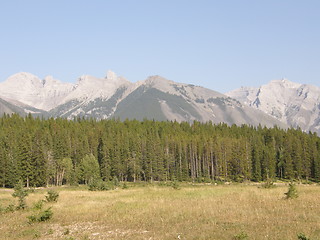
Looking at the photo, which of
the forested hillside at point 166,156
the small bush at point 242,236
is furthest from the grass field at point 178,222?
the forested hillside at point 166,156

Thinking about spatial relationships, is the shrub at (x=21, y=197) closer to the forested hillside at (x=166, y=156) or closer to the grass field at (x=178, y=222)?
the grass field at (x=178, y=222)

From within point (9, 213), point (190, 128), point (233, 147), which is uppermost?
point (190, 128)

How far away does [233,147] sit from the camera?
122 metres

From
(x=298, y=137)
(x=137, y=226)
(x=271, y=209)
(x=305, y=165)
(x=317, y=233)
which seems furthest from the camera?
(x=298, y=137)

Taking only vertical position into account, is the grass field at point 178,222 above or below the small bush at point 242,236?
below

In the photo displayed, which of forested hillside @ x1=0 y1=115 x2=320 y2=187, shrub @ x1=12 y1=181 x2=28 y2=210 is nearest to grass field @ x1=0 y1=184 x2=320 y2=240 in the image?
shrub @ x1=12 y1=181 x2=28 y2=210

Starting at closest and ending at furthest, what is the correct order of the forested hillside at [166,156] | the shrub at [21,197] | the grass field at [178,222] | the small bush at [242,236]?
the small bush at [242,236] < the grass field at [178,222] < the shrub at [21,197] < the forested hillside at [166,156]

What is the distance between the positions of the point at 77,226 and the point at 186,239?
9.21 meters

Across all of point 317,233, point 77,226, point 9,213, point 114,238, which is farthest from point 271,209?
point 9,213

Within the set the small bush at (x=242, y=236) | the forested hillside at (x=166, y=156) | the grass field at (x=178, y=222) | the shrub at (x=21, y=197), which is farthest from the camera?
the forested hillside at (x=166, y=156)

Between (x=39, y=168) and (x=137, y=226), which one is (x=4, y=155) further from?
(x=137, y=226)

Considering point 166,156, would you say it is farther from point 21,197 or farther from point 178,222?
point 178,222

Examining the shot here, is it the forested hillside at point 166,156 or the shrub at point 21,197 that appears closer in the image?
the shrub at point 21,197

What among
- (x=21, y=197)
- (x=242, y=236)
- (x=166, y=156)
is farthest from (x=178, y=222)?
(x=166, y=156)
